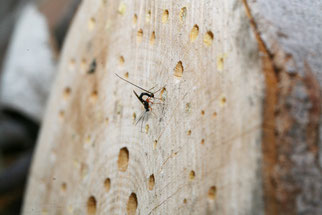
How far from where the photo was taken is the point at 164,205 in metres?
0.66

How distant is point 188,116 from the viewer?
0.63m

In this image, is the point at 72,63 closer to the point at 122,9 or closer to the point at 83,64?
the point at 83,64

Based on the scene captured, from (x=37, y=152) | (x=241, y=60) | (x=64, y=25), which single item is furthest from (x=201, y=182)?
(x=64, y=25)

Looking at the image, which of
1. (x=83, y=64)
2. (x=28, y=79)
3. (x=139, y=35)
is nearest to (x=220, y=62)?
(x=139, y=35)

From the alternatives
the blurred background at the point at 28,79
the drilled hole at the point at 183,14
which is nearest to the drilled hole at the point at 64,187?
the drilled hole at the point at 183,14

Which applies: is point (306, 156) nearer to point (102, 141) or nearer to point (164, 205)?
point (164, 205)

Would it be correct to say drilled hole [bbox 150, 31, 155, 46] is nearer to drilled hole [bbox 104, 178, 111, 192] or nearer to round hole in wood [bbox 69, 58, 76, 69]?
drilled hole [bbox 104, 178, 111, 192]

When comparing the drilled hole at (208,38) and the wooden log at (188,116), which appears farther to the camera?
the drilled hole at (208,38)

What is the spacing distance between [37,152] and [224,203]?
77 centimetres

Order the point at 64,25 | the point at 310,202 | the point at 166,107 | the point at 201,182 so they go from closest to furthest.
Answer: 1. the point at 310,202
2. the point at 201,182
3. the point at 166,107
4. the point at 64,25

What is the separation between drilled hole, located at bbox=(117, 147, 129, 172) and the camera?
2.56 ft

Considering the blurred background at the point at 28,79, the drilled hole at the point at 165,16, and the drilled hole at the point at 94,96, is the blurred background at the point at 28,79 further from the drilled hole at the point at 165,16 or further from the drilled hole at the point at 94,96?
the drilled hole at the point at 165,16

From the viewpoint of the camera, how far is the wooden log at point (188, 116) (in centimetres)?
48

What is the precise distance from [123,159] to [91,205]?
141 mm
